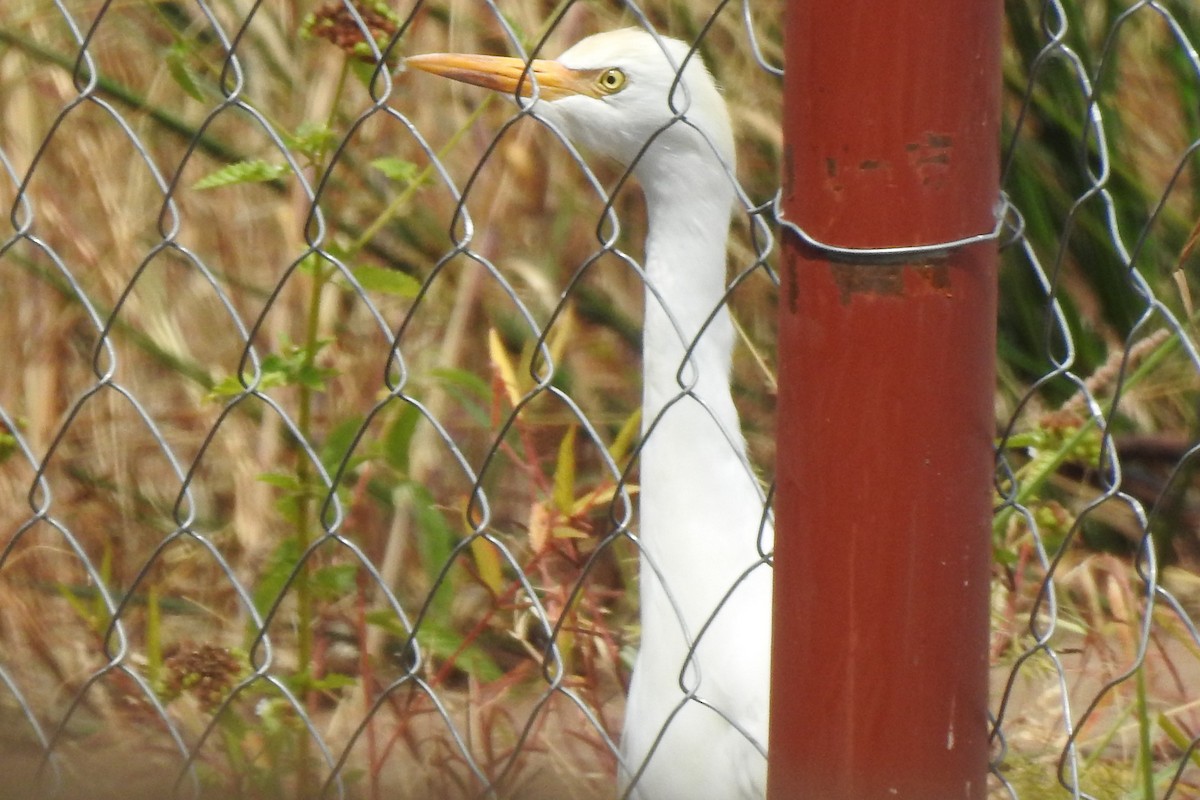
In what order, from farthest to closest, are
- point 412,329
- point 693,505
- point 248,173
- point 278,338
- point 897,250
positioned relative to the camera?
1. point 412,329
2. point 278,338
3. point 693,505
4. point 248,173
5. point 897,250

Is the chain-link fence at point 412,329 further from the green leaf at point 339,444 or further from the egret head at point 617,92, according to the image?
the egret head at point 617,92

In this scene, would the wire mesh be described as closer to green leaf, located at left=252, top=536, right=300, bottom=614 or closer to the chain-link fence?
the chain-link fence

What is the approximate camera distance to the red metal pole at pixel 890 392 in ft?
2.55

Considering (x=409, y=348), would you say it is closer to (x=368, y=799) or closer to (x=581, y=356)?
(x=581, y=356)

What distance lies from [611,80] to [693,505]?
1.61 feet

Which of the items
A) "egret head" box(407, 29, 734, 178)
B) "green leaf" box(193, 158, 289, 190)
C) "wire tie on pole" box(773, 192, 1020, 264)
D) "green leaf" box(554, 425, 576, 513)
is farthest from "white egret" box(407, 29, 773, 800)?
"wire tie on pole" box(773, 192, 1020, 264)

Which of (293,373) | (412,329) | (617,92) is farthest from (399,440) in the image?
(412,329)

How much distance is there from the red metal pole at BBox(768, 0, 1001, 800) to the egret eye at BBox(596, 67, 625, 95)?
0.83 meters

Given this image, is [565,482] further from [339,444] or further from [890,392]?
[890,392]

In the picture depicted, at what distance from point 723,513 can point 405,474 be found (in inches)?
21.7

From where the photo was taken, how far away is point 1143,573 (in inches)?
36.1

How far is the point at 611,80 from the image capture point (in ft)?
5.39

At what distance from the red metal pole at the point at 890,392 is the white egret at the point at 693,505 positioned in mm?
530

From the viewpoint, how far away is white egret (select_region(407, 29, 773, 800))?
139 cm
